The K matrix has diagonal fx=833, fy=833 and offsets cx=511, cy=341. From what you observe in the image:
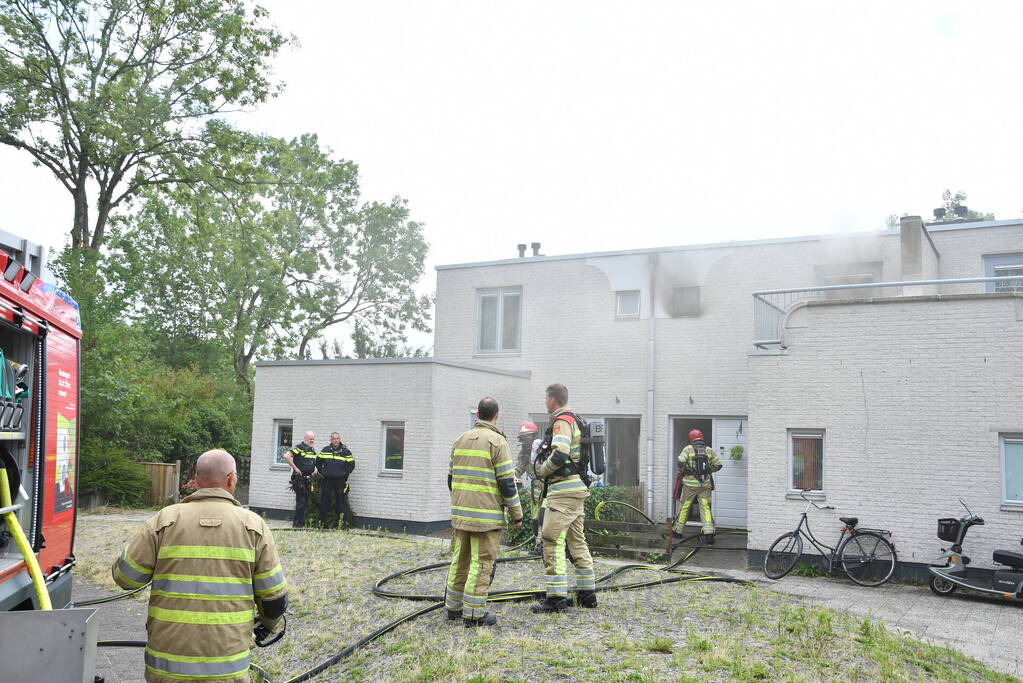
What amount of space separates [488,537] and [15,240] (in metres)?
4.47

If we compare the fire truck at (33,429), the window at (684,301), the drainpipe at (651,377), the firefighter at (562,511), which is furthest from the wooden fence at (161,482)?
the fire truck at (33,429)

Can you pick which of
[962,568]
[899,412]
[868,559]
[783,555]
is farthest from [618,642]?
[899,412]

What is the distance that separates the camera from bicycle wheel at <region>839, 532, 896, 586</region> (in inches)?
440

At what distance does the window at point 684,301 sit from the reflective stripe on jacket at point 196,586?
13.8 meters

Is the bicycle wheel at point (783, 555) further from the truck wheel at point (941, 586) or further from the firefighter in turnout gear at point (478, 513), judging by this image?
the firefighter in turnout gear at point (478, 513)

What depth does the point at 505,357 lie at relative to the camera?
18.8m

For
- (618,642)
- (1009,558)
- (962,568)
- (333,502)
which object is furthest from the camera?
(333,502)

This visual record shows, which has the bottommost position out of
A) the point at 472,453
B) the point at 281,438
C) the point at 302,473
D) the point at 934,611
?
the point at 934,611

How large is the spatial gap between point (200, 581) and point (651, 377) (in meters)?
13.5

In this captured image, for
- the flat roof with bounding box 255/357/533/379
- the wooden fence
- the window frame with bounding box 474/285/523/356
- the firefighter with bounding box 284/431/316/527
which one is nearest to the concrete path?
the flat roof with bounding box 255/357/533/379

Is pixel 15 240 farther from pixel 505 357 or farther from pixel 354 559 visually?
pixel 505 357

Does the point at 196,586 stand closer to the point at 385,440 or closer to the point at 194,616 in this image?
the point at 194,616

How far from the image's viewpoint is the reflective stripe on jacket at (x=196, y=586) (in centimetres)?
412

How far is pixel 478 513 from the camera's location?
739 centimetres
